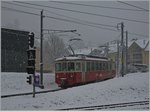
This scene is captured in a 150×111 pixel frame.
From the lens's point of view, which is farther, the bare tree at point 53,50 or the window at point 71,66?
the bare tree at point 53,50

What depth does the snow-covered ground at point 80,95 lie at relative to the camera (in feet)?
60.4

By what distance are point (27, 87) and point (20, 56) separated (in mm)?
9206

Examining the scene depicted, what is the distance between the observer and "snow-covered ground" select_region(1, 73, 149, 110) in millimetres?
18422

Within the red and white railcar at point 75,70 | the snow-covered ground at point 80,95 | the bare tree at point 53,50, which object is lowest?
the snow-covered ground at point 80,95

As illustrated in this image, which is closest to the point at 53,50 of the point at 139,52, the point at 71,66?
the point at 139,52

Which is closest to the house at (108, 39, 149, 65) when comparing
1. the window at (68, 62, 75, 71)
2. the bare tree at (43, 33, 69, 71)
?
the bare tree at (43, 33, 69, 71)

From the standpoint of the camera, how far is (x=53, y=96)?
67.5 feet

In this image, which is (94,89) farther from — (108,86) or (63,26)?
(63,26)

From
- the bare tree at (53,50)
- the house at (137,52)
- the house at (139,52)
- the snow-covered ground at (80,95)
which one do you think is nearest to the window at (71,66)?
the snow-covered ground at (80,95)

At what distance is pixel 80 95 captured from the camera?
2139 cm

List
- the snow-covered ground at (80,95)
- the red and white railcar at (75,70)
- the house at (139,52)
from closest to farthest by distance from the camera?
the snow-covered ground at (80,95) < the red and white railcar at (75,70) < the house at (139,52)

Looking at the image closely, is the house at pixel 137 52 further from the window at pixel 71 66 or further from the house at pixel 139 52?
the window at pixel 71 66

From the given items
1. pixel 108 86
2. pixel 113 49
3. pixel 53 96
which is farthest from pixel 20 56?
pixel 113 49

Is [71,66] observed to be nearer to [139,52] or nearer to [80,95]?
[80,95]
